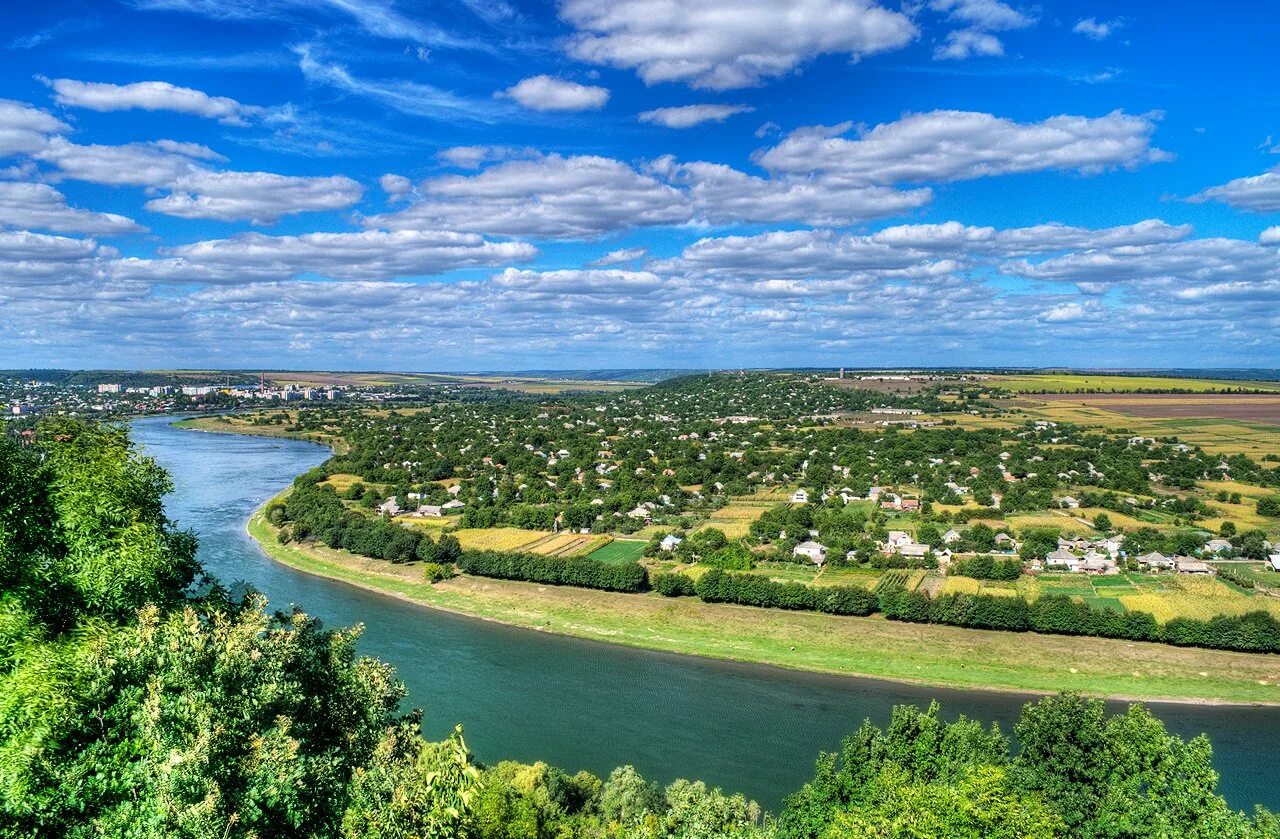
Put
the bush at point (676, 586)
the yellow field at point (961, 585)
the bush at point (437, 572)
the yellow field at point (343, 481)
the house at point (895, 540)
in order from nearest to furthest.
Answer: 1. the yellow field at point (961, 585)
2. the bush at point (676, 586)
3. the bush at point (437, 572)
4. the house at point (895, 540)
5. the yellow field at point (343, 481)

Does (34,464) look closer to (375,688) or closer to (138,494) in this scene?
(138,494)

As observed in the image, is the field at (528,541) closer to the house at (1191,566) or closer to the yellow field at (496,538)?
the yellow field at (496,538)

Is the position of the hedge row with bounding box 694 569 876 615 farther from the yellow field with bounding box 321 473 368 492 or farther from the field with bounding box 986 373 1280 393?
the field with bounding box 986 373 1280 393

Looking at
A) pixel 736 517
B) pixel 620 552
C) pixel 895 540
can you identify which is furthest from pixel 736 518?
pixel 895 540

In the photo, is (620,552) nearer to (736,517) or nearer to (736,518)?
(736,518)

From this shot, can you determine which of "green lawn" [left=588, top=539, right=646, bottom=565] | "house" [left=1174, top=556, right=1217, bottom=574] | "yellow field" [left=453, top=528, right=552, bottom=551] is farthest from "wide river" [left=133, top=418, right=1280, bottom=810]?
"house" [left=1174, top=556, right=1217, bottom=574]

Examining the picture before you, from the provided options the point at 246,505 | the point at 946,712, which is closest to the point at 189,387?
the point at 246,505

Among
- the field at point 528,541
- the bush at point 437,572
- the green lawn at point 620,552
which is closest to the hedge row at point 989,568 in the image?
the green lawn at point 620,552
